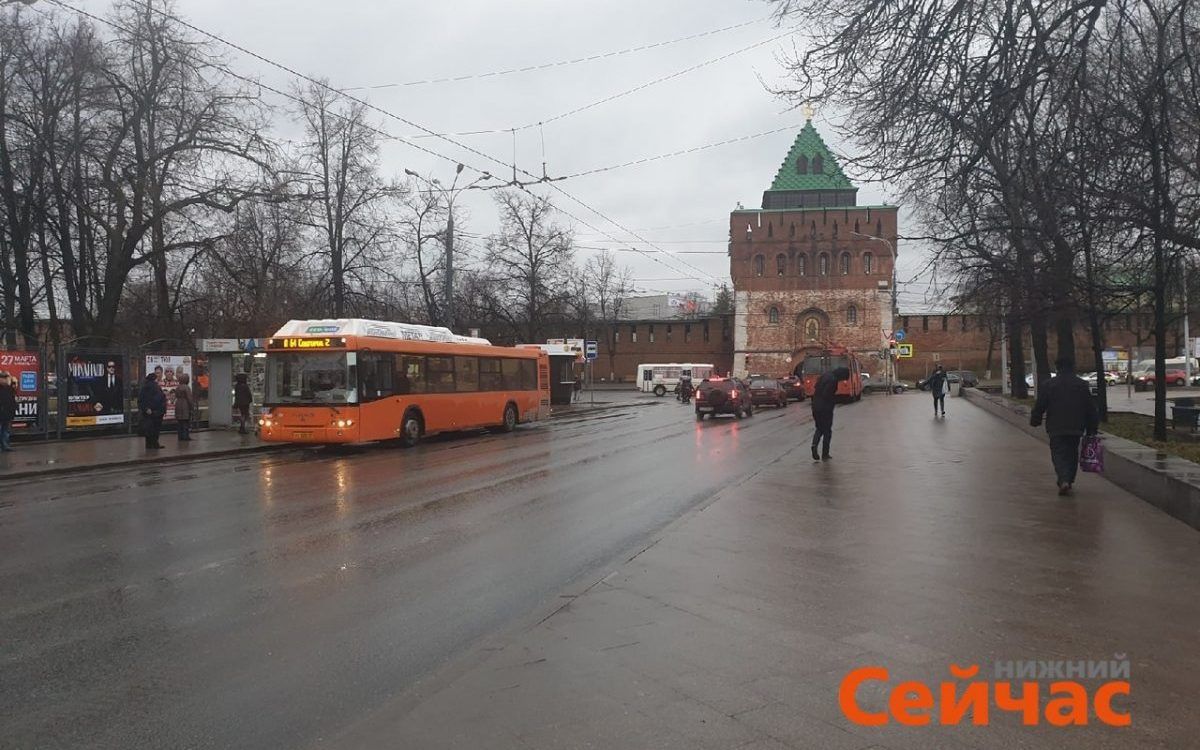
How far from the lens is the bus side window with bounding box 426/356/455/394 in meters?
21.9

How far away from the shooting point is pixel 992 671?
15.0ft

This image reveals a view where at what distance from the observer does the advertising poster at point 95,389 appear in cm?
2041

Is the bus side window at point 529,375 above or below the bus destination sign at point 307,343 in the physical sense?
below

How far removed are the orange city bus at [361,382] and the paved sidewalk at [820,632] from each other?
1187 centimetres

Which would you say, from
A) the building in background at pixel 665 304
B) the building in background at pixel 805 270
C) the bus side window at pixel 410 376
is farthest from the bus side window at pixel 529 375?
the building in background at pixel 665 304

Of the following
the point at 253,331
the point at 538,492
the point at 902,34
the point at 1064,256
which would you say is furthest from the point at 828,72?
the point at 253,331

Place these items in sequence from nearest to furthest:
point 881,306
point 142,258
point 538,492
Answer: point 538,492
point 142,258
point 881,306

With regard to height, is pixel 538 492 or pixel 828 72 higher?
pixel 828 72

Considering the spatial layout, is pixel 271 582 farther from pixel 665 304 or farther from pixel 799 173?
pixel 665 304

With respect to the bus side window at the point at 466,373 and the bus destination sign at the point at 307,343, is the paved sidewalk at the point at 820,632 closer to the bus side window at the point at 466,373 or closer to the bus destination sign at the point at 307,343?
the bus destination sign at the point at 307,343

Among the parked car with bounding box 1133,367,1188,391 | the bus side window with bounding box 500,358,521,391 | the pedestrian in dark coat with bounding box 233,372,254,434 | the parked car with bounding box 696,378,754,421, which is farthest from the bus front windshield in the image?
the parked car with bounding box 1133,367,1188,391

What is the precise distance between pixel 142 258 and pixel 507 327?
21386mm

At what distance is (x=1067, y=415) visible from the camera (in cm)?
1042

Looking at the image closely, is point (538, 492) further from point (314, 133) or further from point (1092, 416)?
point (314, 133)
